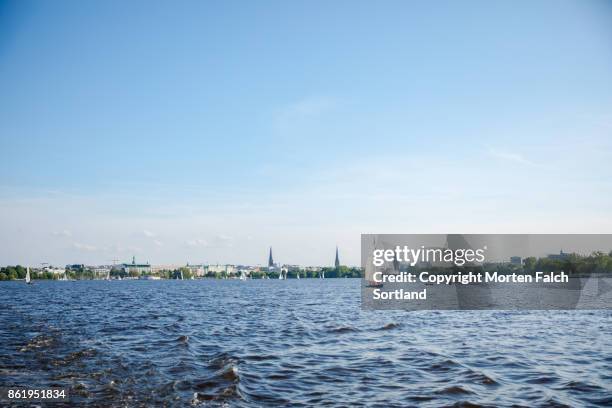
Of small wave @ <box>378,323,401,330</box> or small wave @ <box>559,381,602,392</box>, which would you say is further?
small wave @ <box>378,323,401,330</box>

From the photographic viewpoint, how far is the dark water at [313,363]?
18656mm

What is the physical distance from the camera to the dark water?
61.2 ft

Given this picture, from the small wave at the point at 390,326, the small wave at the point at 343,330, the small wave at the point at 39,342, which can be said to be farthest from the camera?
the small wave at the point at 390,326

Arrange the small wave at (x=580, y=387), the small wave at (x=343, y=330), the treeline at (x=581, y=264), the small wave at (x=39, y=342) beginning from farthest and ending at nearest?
the treeline at (x=581, y=264)
the small wave at (x=343, y=330)
the small wave at (x=39, y=342)
the small wave at (x=580, y=387)

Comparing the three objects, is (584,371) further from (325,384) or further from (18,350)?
(18,350)

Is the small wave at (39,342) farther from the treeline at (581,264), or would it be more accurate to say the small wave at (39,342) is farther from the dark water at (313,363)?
the treeline at (581,264)

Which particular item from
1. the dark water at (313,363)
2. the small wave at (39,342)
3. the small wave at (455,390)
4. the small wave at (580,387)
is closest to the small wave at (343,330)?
the dark water at (313,363)

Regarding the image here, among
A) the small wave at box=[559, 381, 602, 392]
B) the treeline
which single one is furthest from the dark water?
the treeline

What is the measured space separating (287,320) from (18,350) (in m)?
25.5

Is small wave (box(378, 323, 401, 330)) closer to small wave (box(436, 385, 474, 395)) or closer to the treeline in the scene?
small wave (box(436, 385, 474, 395))

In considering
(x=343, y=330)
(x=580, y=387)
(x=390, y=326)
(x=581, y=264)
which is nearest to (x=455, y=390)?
(x=580, y=387)

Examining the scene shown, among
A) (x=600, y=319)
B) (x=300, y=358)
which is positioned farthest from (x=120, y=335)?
(x=600, y=319)

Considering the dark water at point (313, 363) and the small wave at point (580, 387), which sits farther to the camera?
the small wave at point (580, 387)

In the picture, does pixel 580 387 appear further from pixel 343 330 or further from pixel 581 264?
pixel 581 264
